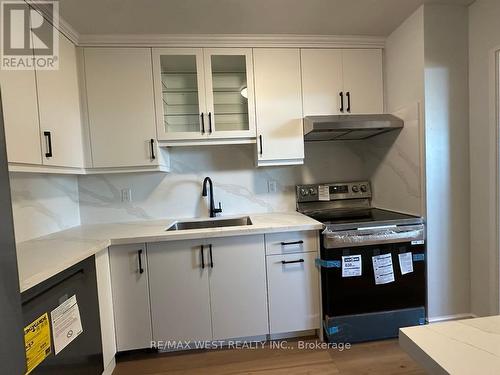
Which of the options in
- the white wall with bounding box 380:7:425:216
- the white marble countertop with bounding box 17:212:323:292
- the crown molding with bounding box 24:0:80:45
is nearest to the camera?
the white marble countertop with bounding box 17:212:323:292

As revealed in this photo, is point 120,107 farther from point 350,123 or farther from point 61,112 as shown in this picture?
point 350,123

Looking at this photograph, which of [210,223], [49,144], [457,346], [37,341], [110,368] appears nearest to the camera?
[457,346]

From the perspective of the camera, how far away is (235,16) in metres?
1.75

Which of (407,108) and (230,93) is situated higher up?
(230,93)

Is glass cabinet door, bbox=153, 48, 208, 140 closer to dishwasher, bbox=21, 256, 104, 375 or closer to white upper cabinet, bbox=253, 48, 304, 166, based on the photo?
white upper cabinet, bbox=253, 48, 304, 166

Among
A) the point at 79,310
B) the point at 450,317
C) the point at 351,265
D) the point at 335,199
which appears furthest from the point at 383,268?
the point at 79,310

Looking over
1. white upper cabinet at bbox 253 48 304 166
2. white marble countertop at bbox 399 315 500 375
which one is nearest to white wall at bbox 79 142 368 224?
white upper cabinet at bbox 253 48 304 166

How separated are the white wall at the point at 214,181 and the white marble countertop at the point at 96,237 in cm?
14

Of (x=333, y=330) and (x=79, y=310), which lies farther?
(x=333, y=330)

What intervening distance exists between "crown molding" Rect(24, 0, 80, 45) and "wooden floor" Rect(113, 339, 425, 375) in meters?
2.25

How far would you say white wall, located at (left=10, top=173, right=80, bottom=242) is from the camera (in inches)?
62.6

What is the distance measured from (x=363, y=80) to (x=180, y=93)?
1.50 m

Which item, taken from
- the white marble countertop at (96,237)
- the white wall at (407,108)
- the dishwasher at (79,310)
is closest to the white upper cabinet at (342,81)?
the white wall at (407,108)

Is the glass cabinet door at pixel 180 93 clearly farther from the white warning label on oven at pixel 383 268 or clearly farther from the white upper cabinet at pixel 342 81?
the white warning label on oven at pixel 383 268
